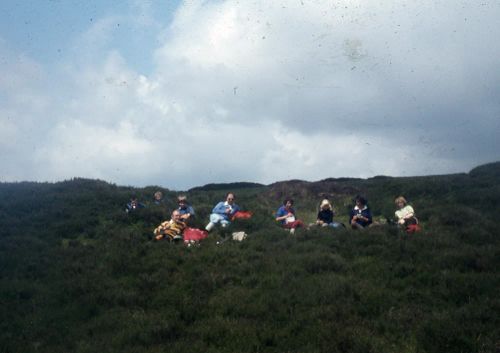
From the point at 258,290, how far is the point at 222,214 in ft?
22.8

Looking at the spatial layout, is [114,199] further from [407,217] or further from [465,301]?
[465,301]

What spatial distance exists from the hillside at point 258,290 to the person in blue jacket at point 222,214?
49cm

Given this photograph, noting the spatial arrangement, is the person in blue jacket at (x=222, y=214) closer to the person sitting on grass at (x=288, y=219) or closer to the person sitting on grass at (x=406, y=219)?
the person sitting on grass at (x=288, y=219)

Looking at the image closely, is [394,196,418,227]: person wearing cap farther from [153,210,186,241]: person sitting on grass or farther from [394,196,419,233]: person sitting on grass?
[153,210,186,241]: person sitting on grass

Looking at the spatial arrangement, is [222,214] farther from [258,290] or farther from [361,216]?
[258,290]

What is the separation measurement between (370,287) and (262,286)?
77.9 inches

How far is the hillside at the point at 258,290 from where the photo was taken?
7051mm

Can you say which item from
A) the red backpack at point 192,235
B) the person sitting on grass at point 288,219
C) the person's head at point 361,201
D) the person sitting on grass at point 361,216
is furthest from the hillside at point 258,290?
the person's head at point 361,201

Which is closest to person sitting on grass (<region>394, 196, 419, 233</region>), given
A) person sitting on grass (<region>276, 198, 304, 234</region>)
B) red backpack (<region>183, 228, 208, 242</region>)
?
person sitting on grass (<region>276, 198, 304, 234</region>)

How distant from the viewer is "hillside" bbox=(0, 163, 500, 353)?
705cm

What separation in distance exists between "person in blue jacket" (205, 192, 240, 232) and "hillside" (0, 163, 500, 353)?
0.49 metres

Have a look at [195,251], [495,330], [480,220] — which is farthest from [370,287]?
[480,220]

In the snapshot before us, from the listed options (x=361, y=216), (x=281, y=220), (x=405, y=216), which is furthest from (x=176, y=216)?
(x=405, y=216)

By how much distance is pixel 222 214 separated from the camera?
15.9 m
